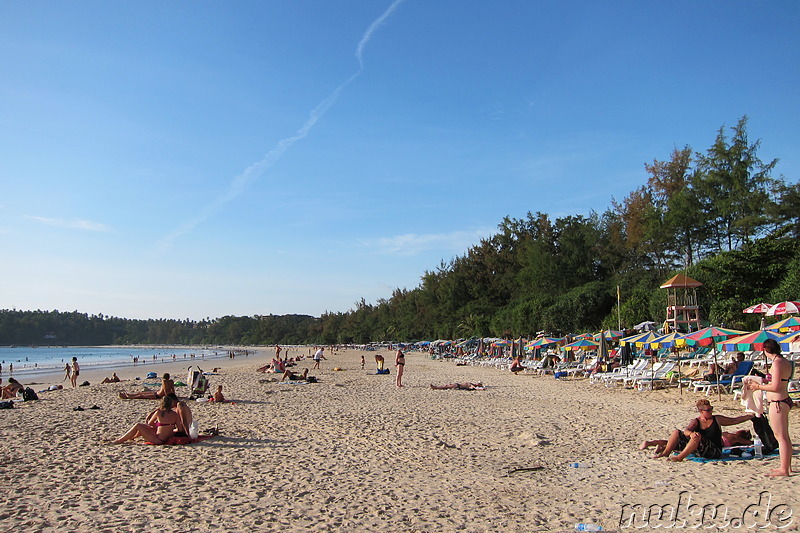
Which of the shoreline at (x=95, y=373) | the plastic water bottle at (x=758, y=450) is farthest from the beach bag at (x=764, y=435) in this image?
the shoreline at (x=95, y=373)

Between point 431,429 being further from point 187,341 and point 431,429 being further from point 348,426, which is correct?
point 187,341

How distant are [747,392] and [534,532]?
5992 millimetres

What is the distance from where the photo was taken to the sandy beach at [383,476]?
5172 millimetres

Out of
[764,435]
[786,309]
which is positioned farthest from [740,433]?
[786,309]

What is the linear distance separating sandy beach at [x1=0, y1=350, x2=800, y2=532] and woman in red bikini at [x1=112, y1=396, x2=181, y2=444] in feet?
0.60

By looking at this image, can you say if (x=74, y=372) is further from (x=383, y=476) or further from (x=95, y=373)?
(x=383, y=476)

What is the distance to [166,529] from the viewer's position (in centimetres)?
500

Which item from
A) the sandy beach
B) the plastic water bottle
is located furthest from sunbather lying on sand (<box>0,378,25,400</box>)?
the plastic water bottle

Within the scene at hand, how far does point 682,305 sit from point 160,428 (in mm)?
26212

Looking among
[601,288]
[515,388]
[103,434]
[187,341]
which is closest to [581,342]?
[515,388]

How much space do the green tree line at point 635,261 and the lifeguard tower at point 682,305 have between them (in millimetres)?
2376

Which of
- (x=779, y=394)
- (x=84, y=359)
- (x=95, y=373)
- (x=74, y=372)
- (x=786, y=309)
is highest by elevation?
(x=786, y=309)

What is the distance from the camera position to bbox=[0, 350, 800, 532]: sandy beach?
204 inches

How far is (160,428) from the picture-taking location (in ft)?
28.2
